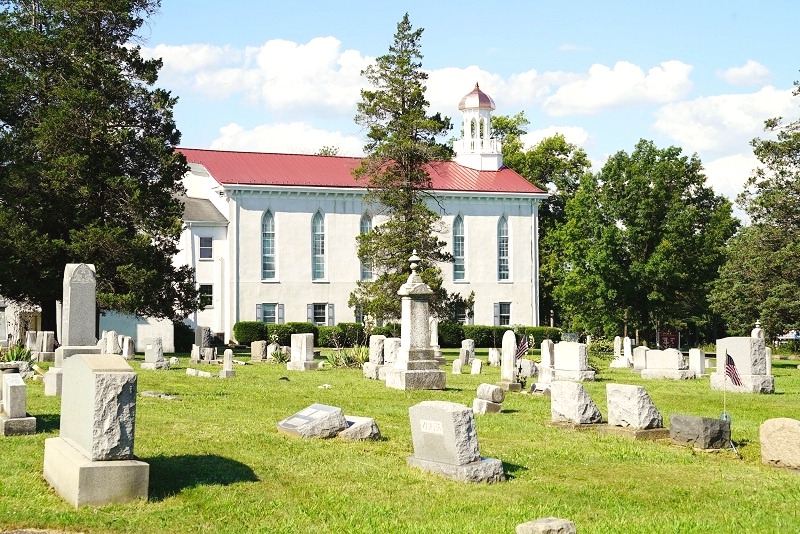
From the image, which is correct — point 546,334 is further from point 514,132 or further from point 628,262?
point 514,132

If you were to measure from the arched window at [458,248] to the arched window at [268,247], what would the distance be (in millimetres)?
10912

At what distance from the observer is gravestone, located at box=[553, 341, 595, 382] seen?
27172mm

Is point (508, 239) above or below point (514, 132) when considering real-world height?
below

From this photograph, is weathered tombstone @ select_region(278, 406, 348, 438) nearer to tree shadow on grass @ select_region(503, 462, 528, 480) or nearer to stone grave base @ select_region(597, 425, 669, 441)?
tree shadow on grass @ select_region(503, 462, 528, 480)

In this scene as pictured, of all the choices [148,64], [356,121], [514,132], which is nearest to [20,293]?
[148,64]

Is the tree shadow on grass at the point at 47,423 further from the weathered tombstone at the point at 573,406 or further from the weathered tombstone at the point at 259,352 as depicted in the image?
the weathered tombstone at the point at 259,352

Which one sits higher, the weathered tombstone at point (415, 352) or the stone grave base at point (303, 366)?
the weathered tombstone at point (415, 352)

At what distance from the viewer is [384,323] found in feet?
178

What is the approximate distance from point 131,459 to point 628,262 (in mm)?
48049

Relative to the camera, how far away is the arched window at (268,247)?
54875mm

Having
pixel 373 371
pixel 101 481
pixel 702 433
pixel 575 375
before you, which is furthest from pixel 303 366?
pixel 101 481

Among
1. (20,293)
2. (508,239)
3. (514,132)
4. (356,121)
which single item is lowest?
(20,293)

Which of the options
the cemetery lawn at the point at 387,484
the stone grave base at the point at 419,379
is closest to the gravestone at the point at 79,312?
the cemetery lawn at the point at 387,484

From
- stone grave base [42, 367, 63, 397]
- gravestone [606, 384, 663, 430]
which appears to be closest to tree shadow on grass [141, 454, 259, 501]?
gravestone [606, 384, 663, 430]
